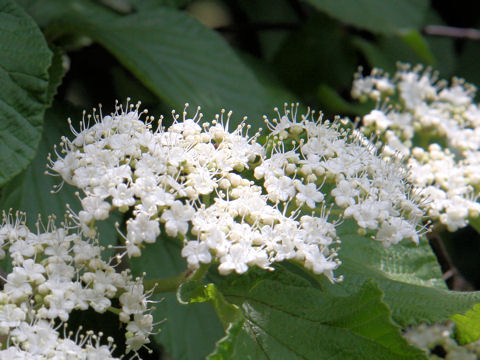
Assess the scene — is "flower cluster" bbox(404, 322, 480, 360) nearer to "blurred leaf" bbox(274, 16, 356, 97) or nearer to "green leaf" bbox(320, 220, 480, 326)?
"green leaf" bbox(320, 220, 480, 326)

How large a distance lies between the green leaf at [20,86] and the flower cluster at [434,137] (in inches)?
35.6

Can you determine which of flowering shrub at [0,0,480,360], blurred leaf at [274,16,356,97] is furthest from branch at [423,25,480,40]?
flowering shrub at [0,0,480,360]

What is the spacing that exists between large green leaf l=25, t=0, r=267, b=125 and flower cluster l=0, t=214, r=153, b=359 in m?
0.78

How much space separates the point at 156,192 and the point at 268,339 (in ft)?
1.21

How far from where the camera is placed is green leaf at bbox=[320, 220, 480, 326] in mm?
1493

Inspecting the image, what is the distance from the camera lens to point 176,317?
2129mm

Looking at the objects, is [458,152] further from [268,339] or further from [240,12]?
[240,12]

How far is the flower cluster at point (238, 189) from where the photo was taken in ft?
4.67

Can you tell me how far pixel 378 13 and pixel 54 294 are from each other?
6.82ft

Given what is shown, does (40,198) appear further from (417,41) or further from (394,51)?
(394,51)

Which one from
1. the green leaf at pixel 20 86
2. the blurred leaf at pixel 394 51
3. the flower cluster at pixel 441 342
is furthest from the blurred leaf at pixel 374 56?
the green leaf at pixel 20 86

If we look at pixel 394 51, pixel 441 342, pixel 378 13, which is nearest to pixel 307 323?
pixel 441 342

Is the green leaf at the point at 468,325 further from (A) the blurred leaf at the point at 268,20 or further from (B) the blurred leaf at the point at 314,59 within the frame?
(A) the blurred leaf at the point at 268,20

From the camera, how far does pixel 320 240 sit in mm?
1474
